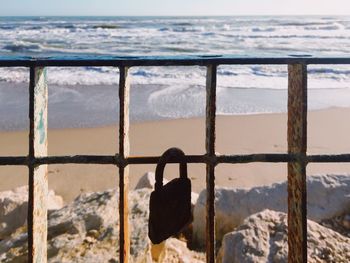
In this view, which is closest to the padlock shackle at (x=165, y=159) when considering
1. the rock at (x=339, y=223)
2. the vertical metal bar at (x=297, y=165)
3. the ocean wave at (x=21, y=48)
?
the vertical metal bar at (x=297, y=165)

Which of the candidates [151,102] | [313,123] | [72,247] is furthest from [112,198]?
[151,102]

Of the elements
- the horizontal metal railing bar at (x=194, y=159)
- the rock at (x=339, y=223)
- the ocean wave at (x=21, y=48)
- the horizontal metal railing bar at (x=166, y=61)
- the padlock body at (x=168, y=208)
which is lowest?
the rock at (x=339, y=223)

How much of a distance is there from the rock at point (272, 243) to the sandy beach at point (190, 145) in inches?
96.2

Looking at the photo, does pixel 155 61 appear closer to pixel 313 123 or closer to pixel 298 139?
pixel 298 139

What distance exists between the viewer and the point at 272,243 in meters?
2.70

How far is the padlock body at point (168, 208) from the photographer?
131 centimetres

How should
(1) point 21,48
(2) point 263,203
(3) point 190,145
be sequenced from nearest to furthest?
(2) point 263,203 → (3) point 190,145 → (1) point 21,48

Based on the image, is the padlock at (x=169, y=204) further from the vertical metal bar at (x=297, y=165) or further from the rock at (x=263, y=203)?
the rock at (x=263, y=203)

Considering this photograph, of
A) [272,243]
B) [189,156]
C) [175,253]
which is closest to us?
[189,156]

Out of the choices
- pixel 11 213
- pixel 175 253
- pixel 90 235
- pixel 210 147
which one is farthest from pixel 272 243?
pixel 11 213

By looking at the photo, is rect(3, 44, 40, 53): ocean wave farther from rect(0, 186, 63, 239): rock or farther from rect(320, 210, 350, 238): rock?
rect(320, 210, 350, 238): rock

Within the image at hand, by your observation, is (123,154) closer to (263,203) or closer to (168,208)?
(168,208)

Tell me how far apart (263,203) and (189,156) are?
2.56 metres

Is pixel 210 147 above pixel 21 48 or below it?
below
